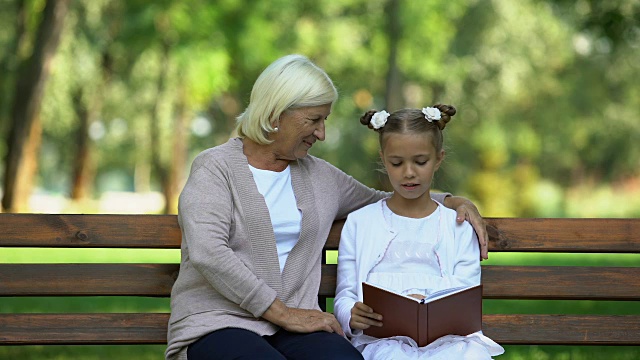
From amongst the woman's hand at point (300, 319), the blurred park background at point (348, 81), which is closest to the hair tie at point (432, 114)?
the woman's hand at point (300, 319)

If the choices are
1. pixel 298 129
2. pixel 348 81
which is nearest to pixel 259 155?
pixel 298 129

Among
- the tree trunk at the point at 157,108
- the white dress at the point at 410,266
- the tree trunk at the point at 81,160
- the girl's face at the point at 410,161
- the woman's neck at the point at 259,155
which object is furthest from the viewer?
the tree trunk at the point at 81,160

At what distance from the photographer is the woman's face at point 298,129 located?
4086mm

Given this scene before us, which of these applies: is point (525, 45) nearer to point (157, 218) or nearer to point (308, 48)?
point (308, 48)

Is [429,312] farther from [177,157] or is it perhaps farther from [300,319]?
[177,157]

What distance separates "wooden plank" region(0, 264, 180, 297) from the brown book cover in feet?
3.36

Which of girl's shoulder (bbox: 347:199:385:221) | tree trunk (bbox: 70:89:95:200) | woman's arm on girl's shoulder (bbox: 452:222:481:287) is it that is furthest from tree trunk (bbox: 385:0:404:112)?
woman's arm on girl's shoulder (bbox: 452:222:481:287)

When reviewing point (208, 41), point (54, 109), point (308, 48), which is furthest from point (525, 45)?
point (54, 109)

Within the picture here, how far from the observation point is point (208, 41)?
2195 centimetres

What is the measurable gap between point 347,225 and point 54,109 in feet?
68.7

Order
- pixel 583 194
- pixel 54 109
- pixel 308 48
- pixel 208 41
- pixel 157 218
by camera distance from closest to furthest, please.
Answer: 1. pixel 157 218
2. pixel 208 41
3. pixel 54 109
4. pixel 308 48
5. pixel 583 194

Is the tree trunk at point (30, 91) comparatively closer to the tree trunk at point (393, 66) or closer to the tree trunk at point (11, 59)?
the tree trunk at point (11, 59)

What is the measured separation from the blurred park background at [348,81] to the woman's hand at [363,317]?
10213mm

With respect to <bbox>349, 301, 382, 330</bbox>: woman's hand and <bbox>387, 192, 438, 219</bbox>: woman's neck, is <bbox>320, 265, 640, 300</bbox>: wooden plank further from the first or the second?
<bbox>349, 301, 382, 330</bbox>: woman's hand
